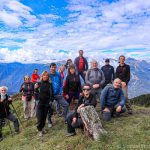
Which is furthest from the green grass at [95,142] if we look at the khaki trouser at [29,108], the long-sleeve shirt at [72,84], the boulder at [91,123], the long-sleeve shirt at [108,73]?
the khaki trouser at [29,108]

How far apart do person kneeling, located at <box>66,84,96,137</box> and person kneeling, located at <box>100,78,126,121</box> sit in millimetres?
1651

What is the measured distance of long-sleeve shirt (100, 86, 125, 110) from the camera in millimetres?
16036

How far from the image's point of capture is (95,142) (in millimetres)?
12742

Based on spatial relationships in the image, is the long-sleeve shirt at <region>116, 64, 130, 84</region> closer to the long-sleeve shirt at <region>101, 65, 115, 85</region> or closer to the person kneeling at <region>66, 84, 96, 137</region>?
the long-sleeve shirt at <region>101, 65, 115, 85</region>

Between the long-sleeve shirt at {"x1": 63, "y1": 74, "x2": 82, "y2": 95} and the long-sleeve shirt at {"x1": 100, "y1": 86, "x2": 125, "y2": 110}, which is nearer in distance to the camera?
the long-sleeve shirt at {"x1": 100, "y1": 86, "x2": 125, "y2": 110}

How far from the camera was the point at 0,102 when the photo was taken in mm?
16578

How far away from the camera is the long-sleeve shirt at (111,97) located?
631 inches

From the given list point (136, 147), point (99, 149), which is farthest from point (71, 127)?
point (136, 147)

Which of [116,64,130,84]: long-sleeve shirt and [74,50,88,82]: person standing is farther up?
[74,50,88,82]: person standing

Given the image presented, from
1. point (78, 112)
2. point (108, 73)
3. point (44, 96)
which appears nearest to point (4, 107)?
point (44, 96)

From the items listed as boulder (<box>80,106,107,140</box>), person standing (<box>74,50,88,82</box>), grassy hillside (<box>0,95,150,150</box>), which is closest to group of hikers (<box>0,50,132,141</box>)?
boulder (<box>80,106,107,140</box>)

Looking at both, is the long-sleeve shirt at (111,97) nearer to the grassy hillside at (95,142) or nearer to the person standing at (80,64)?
the grassy hillside at (95,142)

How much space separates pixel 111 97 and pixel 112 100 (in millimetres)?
177

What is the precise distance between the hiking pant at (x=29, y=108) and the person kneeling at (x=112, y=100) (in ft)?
19.7
